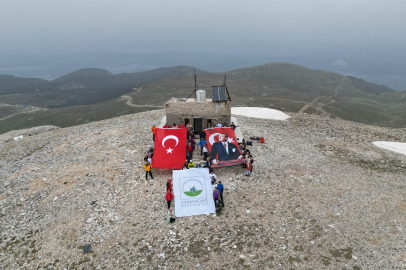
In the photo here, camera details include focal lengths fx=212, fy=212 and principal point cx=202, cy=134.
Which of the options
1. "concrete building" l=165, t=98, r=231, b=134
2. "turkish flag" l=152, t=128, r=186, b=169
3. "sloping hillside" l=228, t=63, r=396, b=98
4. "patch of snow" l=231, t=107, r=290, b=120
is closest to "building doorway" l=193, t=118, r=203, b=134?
"concrete building" l=165, t=98, r=231, b=134

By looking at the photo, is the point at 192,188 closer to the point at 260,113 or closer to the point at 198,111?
the point at 198,111

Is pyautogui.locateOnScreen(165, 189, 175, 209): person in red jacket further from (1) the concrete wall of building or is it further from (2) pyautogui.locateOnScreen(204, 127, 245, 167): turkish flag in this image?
(1) the concrete wall of building

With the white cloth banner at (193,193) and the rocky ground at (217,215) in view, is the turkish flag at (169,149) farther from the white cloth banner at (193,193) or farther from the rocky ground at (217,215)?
the white cloth banner at (193,193)

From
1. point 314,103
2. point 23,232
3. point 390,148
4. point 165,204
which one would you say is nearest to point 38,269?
point 23,232

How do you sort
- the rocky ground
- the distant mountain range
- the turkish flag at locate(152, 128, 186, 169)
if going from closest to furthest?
the rocky ground
the turkish flag at locate(152, 128, 186, 169)
the distant mountain range

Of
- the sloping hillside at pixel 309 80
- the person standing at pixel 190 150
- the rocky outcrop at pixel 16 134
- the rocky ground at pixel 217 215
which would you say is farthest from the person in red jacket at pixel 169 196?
the sloping hillside at pixel 309 80

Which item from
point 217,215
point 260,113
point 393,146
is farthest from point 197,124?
point 393,146
